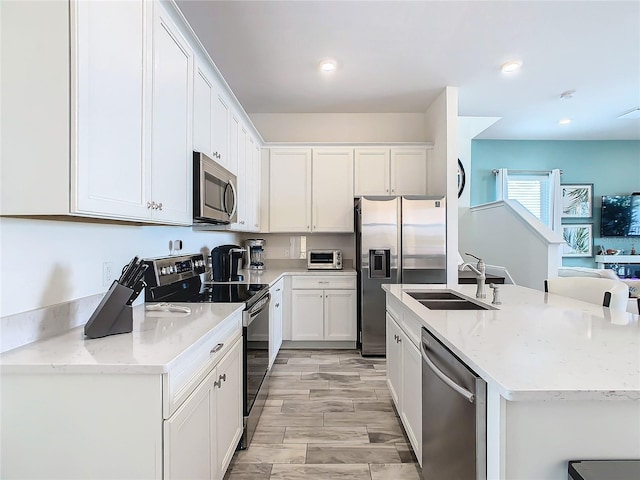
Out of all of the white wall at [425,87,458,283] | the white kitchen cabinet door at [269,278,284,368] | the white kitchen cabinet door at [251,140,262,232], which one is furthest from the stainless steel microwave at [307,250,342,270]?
the white wall at [425,87,458,283]

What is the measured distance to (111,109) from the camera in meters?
1.20

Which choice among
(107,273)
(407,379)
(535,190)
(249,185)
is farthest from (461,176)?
(107,273)

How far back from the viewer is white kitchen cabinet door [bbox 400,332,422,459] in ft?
5.54

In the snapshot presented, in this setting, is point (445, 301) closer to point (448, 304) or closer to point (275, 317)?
point (448, 304)

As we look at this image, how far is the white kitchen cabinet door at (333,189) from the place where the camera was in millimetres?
4074

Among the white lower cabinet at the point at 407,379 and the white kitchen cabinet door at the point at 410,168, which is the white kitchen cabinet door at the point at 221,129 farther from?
the white kitchen cabinet door at the point at 410,168

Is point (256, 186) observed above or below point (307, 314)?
above

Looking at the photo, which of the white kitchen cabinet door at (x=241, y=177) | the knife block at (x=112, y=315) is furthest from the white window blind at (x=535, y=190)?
the knife block at (x=112, y=315)

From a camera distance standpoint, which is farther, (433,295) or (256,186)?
(256,186)

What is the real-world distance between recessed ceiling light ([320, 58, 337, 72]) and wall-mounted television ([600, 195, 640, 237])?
615cm

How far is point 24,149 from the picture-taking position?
1059mm

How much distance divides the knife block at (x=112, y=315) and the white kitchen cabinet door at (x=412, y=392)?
1.35m

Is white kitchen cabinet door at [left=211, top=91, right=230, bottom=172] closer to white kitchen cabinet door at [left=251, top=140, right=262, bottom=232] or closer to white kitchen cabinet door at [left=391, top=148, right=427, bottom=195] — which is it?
white kitchen cabinet door at [left=251, top=140, right=262, bottom=232]

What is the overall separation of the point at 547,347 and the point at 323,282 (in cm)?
→ 276
